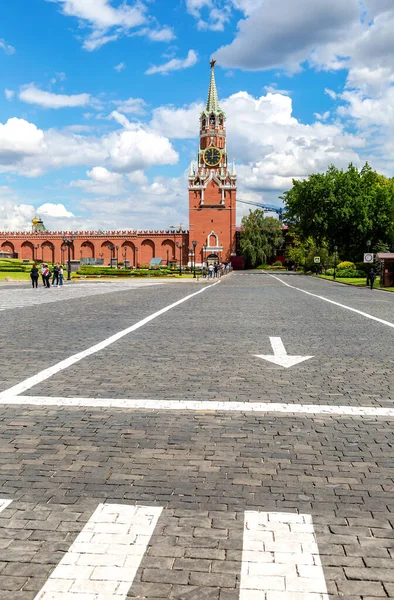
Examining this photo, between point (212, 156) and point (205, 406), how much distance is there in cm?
10534

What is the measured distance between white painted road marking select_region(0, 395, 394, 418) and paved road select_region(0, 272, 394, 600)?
1.5 inches

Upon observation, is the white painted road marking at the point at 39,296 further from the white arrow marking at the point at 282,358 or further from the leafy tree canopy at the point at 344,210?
the leafy tree canopy at the point at 344,210

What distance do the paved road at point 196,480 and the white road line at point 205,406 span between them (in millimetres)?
39

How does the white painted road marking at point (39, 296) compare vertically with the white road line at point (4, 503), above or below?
below

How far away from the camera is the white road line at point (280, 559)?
257cm

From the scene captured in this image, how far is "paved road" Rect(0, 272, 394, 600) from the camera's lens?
2711 mm

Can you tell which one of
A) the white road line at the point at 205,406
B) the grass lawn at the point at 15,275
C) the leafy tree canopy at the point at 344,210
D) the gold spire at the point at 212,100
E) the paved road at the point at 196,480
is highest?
the gold spire at the point at 212,100

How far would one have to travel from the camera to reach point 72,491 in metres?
3.68

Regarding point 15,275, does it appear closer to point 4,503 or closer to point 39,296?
point 39,296

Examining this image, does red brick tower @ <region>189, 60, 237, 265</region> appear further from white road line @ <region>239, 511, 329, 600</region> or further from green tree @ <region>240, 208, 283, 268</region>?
white road line @ <region>239, 511, 329, 600</region>

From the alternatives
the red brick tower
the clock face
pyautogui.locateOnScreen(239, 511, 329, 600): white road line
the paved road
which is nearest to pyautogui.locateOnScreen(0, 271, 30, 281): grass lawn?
the red brick tower

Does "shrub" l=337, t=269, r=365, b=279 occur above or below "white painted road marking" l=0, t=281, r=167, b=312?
below

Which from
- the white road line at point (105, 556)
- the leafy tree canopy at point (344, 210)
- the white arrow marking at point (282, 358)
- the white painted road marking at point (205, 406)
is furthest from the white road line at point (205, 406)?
the leafy tree canopy at point (344, 210)

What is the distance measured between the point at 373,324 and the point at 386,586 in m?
12.4
